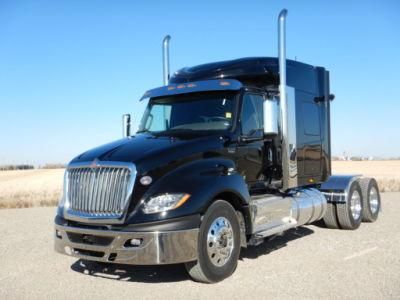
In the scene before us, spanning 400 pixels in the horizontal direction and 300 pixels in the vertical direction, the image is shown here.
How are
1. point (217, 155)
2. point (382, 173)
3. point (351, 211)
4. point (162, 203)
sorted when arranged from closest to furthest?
point (162, 203), point (217, 155), point (351, 211), point (382, 173)

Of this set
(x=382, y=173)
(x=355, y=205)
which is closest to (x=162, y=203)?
(x=355, y=205)

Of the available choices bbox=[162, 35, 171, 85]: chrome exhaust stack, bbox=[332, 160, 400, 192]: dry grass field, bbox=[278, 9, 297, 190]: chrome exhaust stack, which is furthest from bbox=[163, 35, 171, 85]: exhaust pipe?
bbox=[332, 160, 400, 192]: dry grass field

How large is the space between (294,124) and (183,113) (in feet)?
6.83

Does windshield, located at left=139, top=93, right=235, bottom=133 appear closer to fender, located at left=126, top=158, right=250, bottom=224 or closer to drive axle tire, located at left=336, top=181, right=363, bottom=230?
fender, located at left=126, top=158, right=250, bottom=224

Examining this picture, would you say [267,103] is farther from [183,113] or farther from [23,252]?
[23,252]

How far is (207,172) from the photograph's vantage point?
19.3 feet

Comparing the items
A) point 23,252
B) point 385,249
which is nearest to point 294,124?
Result: point 385,249

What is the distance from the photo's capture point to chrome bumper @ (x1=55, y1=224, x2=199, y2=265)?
5.23 metres

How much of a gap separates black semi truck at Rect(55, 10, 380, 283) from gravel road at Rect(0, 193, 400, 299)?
0.41 meters

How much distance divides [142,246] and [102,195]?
833 mm

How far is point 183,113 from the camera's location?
7.20 metres

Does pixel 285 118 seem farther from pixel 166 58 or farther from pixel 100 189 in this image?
pixel 100 189

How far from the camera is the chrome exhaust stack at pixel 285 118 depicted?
24.9 feet

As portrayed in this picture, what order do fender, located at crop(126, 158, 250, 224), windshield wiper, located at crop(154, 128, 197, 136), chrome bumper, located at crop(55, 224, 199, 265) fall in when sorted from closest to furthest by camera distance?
chrome bumper, located at crop(55, 224, 199, 265), fender, located at crop(126, 158, 250, 224), windshield wiper, located at crop(154, 128, 197, 136)
